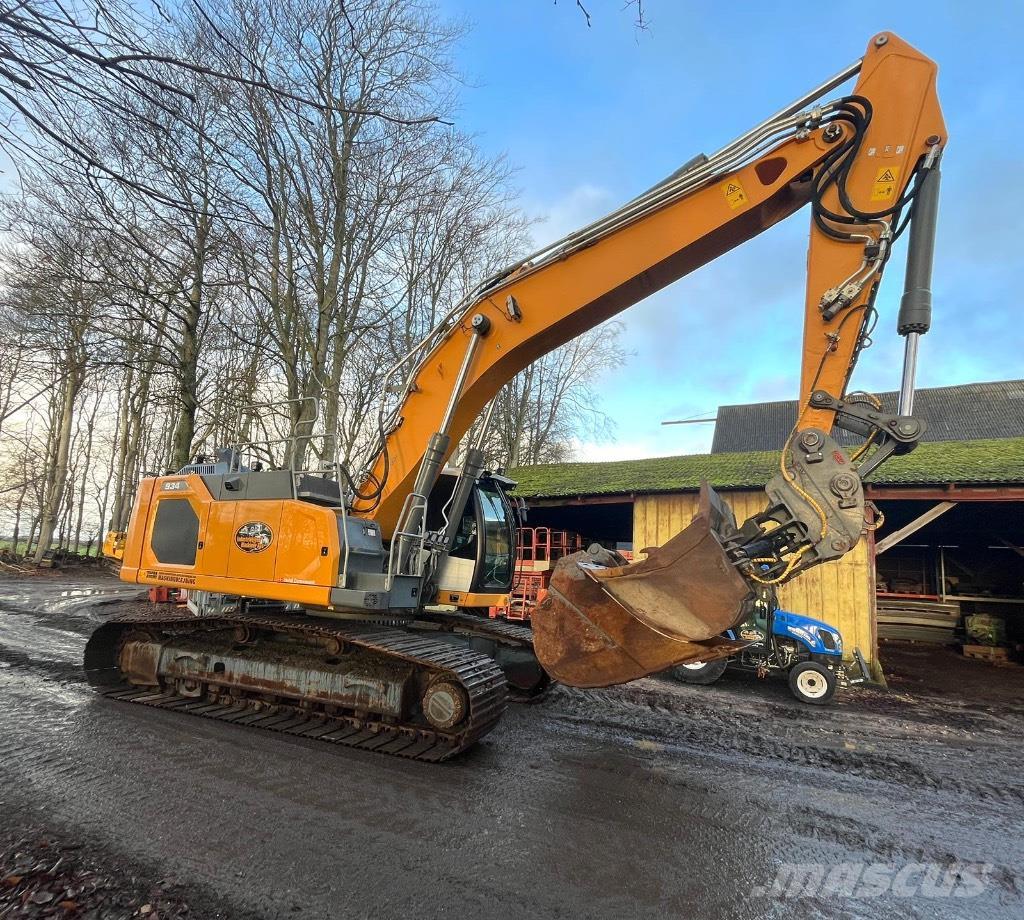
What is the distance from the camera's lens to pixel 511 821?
384cm

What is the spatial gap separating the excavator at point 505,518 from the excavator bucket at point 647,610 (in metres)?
0.01

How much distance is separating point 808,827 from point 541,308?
4.14 m

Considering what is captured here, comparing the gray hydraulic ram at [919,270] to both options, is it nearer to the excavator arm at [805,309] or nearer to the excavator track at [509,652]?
the excavator arm at [805,309]

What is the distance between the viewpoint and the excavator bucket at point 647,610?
3.18 meters

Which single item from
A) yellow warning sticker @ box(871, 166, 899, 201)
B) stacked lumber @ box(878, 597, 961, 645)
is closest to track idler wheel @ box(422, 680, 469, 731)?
yellow warning sticker @ box(871, 166, 899, 201)

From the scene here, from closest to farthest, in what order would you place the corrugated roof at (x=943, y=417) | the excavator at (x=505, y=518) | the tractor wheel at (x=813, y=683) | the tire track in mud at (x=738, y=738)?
the excavator at (x=505, y=518), the tire track in mud at (x=738, y=738), the tractor wheel at (x=813, y=683), the corrugated roof at (x=943, y=417)

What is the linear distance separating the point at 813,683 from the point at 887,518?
8.80m

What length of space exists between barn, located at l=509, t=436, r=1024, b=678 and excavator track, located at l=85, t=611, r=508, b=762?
7643 mm

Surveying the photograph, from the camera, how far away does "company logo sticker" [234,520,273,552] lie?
5.37m

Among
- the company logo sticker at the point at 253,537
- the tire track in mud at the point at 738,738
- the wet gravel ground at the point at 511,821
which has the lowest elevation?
the tire track in mud at the point at 738,738

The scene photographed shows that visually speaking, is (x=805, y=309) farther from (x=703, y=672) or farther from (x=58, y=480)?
(x=58, y=480)

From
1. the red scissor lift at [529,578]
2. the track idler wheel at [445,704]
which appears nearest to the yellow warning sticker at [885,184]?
the track idler wheel at [445,704]

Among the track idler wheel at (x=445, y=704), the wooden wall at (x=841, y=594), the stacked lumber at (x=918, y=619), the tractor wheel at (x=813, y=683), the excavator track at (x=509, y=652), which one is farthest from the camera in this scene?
the stacked lumber at (x=918, y=619)

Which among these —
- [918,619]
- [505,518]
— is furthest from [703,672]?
[918,619]
